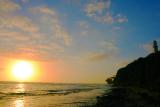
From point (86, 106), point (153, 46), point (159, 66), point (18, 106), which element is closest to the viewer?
point (86, 106)

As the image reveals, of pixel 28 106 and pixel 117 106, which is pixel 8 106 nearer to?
pixel 28 106

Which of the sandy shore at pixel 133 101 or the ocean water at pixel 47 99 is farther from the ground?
the ocean water at pixel 47 99

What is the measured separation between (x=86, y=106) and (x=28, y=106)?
1001 centimetres

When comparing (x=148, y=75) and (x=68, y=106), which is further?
(x=148, y=75)

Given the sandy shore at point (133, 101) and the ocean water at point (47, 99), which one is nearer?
the sandy shore at point (133, 101)

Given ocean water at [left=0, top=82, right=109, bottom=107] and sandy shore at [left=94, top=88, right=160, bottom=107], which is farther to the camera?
ocean water at [left=0, top=82, right=109, bottom=107]

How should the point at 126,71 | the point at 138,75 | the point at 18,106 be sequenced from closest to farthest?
the point at 18,106
the point at 138,75
the point at 126,71

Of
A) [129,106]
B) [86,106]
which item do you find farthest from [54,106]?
[129,106]

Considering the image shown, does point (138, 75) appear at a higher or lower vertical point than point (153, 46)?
lower

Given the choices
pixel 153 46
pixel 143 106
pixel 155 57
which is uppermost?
pixel 153 46

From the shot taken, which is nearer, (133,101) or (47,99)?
(133,101)

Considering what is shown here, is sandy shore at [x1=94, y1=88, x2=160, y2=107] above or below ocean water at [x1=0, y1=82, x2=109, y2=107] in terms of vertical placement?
below

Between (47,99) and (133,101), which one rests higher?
(47,99)

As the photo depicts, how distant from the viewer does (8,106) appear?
44.5m
